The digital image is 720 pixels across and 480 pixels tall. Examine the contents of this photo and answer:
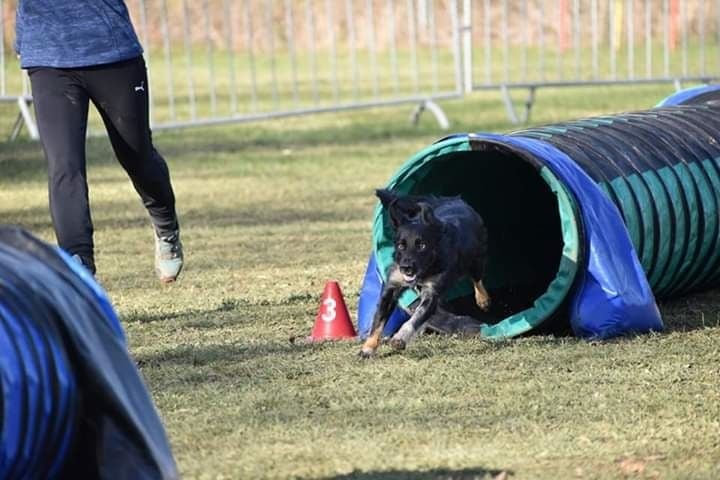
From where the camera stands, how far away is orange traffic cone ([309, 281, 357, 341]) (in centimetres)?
702

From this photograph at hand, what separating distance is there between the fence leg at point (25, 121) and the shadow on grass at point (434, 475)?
38.8 feet

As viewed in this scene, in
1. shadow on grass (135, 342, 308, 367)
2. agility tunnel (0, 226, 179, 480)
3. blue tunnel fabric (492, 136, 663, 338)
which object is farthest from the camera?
blue tunnel fabric (492, 136, 663, 338)

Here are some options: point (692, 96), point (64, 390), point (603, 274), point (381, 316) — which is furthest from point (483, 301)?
point (64, 390)

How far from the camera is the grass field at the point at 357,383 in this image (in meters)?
5.00

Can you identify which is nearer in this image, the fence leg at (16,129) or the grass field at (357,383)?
the grass field at (357,383)

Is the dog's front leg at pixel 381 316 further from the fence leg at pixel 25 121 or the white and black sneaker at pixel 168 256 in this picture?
the fence leg at pixel 25 121

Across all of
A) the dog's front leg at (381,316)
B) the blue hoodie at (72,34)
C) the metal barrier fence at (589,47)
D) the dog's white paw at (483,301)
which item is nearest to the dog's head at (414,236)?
the dog's front leg at (381,316)

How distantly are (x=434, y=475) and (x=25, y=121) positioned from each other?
12.3 meters

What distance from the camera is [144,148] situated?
7.36 m

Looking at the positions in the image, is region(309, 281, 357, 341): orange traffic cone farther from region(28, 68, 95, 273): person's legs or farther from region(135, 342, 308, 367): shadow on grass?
region(28, 68, 95, 273): person's legs

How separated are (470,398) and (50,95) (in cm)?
244

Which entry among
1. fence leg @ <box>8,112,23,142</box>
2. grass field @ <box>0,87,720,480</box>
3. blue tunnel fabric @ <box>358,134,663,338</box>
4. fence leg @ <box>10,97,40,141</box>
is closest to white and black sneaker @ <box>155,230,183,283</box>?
grass field @ <box>0,87,720,480</box>

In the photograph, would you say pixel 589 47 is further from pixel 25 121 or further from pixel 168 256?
pixel 168 256

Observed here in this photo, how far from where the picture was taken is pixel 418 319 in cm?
672
